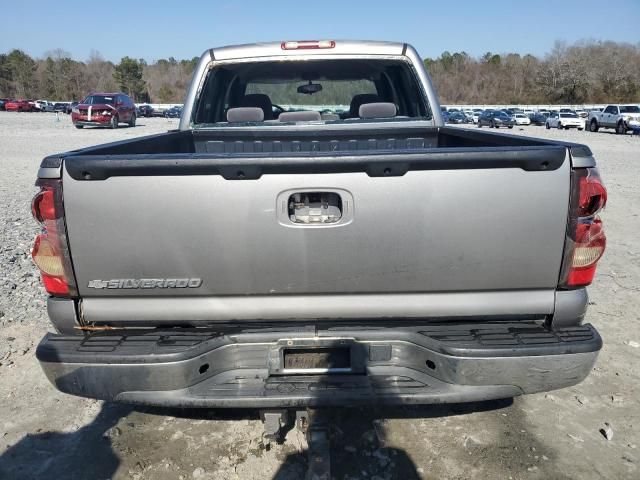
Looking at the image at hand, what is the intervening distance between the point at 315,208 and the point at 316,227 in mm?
93

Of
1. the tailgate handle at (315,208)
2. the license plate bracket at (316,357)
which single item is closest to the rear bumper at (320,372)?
the license plate bracket at (316,357)

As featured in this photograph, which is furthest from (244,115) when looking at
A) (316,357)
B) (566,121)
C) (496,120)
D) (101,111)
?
(496,120)

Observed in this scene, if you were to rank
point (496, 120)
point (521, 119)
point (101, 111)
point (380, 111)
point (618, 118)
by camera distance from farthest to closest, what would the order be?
point (521, 119) → point (496, 120) → point (618, 118) → point (101, 111) → point (380, 111)

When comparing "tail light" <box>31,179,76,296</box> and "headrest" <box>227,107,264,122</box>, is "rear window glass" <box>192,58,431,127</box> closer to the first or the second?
"headrest" <box>227,107,264,122</box>

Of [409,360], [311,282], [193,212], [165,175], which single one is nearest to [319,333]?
[311,282]

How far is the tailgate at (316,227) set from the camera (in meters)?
2.09

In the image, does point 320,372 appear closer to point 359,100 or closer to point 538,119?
point 359,100

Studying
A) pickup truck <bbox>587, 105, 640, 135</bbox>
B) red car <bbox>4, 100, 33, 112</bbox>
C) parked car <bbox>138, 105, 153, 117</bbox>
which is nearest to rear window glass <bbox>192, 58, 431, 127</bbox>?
pickup truck <bbox>587, 105, 640, 135</bbox>

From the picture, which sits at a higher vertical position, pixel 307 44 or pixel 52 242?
pixel 307 44

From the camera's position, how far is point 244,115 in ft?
14.2

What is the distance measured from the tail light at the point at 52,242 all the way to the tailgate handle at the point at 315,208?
979mm

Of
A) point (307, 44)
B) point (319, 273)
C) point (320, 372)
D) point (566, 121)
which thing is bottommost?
point (566, 121)

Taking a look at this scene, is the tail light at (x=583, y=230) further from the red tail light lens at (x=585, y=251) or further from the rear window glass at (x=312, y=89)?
the rear window glass at (x=312, y=89)

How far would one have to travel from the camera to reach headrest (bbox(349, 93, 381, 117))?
15.8ft
